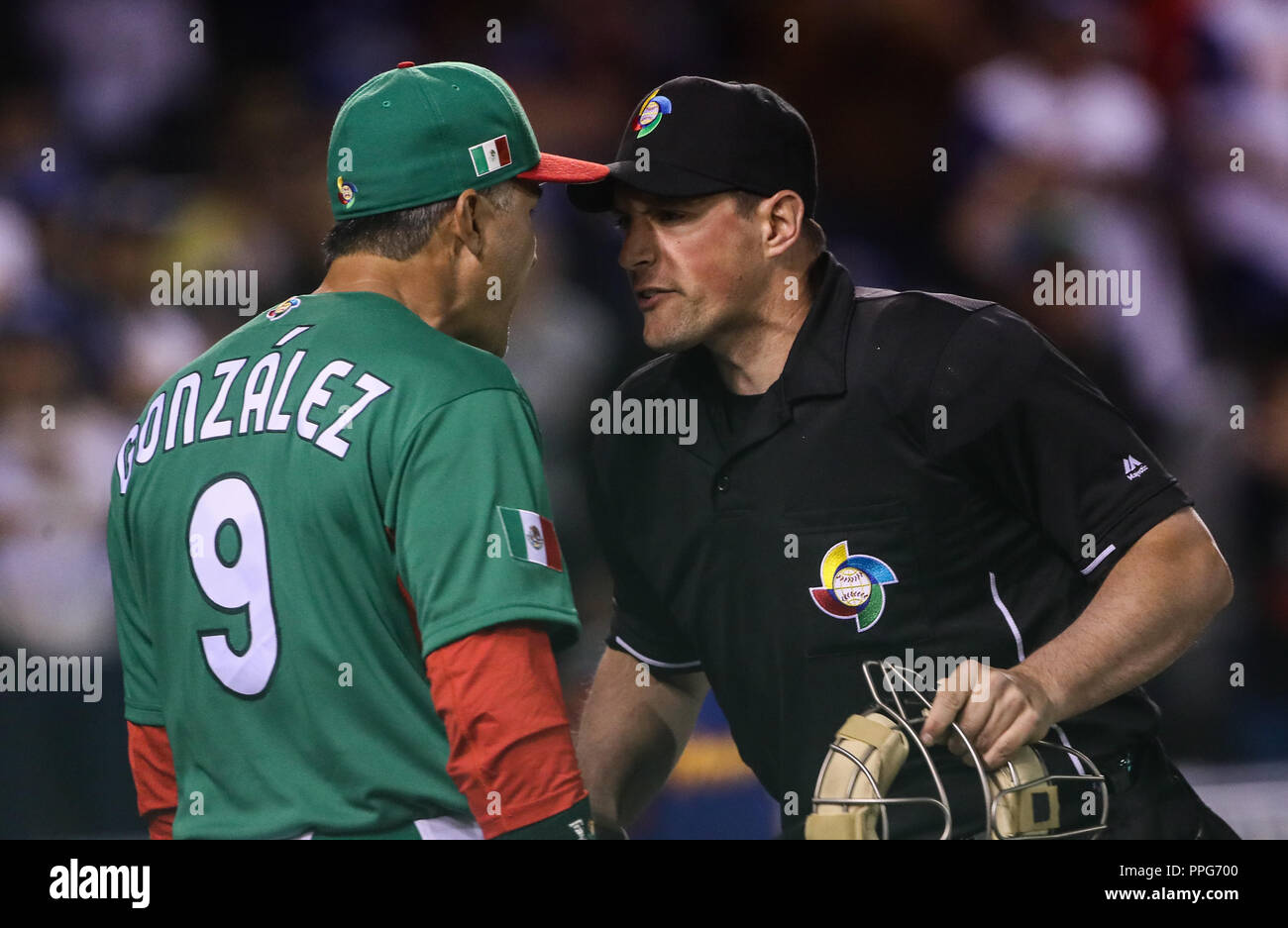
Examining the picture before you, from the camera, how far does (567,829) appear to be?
1.49 metres

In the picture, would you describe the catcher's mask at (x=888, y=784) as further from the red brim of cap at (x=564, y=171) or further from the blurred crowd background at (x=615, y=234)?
the blurred crowd background at (x=615, y=234)

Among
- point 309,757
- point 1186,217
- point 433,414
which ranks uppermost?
point 1186,217

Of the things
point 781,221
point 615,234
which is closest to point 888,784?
point 781,221

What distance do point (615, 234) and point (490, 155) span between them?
1.57m

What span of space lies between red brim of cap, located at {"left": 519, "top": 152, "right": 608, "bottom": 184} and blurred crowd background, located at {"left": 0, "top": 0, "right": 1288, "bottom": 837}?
110cm

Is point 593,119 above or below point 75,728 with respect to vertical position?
above

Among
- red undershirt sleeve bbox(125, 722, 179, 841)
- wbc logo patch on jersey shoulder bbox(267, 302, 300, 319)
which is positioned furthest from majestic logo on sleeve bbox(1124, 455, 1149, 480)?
red undershirt sleeve bbox(125, 722, 179, 841)

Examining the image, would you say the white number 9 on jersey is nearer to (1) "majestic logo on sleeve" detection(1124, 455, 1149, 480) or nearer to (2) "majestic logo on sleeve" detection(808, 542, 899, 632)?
(2) "majestic logo on sleeve" detection(808, 542, 899, 632)

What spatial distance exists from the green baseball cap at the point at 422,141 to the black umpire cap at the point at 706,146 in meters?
0.33

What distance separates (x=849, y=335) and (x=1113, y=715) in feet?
2.31

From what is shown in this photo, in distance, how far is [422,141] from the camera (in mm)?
1727

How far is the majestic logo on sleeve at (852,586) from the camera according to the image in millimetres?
2014
